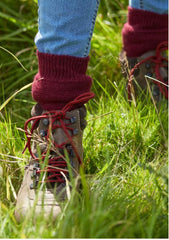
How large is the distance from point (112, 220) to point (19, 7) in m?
1.63

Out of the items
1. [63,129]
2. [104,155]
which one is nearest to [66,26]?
[63,129]

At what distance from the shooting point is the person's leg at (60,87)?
1246 mm

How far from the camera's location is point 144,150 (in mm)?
1488

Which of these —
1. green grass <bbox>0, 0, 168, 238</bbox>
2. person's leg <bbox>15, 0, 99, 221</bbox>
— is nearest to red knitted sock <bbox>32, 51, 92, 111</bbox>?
person's leg <bbox>15, 0, 99, 221</bbox>

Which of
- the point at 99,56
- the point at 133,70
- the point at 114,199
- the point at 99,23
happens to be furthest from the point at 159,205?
the point at 99,23

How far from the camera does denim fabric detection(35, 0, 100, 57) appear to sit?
1236 millimetres

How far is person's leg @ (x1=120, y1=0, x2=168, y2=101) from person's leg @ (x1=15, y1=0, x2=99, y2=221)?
446 millimetres

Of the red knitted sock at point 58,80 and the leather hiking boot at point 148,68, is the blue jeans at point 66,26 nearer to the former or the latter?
the red knitted sock at point 58,80

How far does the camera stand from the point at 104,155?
57.1 inches

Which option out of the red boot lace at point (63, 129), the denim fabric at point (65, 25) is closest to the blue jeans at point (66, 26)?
the denim fabric at point (65, 25)

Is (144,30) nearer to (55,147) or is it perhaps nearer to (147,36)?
(147,36)

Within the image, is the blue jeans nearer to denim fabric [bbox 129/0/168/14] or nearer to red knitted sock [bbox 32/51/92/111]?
red knitted sock [bbox 32/51/92/111]

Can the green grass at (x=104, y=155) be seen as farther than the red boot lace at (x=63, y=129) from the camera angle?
No

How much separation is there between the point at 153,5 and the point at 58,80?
0.63 meters
